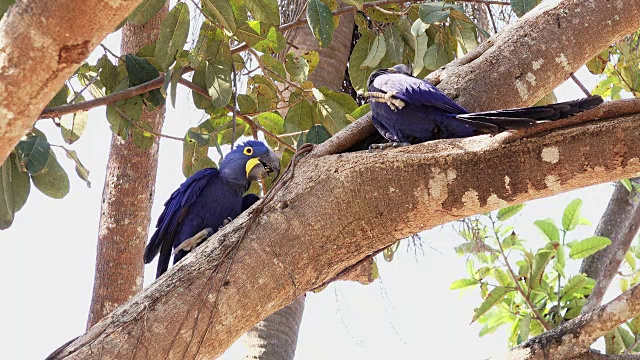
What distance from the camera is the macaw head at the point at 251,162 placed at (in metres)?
3.39

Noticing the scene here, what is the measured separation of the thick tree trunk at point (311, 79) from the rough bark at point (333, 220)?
4.93ft

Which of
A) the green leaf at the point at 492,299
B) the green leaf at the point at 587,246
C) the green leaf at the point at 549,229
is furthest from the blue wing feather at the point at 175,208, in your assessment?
the green leaf at the point at 587,246

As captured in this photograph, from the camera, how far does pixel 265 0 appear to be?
3031 millimetres

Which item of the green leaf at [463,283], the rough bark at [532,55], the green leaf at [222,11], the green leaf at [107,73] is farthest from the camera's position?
the green leaf at [463,283]

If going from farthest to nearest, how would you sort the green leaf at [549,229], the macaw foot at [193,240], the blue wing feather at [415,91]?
the green leaf at [549,229] < the macaw foot at [193,240] < the blue wing feather at [415,91]

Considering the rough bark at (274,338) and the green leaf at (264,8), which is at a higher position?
the green leaf at (264,8)

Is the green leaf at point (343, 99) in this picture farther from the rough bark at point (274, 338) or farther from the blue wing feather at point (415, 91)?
the rough bark at point (274, 338)

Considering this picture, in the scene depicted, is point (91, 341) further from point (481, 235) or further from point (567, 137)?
point (481, 235)

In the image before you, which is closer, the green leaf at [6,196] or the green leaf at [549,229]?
the green leaf at [6,196]

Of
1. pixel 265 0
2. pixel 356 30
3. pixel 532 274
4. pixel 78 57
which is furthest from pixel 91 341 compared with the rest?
pixel 356 30

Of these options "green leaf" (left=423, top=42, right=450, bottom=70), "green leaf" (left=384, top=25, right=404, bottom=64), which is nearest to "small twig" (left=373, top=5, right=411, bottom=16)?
"green leaf" (left=384, top=25, right=404, bottom=64)

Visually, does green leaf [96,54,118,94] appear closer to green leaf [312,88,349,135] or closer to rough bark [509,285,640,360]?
green leaf [312,88,349,135]

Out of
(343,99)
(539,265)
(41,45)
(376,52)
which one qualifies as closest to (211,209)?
(343,99)

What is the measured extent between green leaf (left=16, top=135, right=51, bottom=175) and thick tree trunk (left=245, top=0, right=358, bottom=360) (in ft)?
4.17
